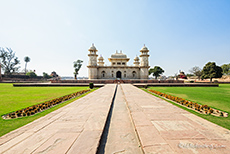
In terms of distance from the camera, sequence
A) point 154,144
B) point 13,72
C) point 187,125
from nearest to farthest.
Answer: point 154,144
point 187,125
point 13,72

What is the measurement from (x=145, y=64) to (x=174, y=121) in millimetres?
33453

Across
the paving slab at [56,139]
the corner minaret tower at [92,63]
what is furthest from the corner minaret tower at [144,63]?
the paving slab at [56,139]

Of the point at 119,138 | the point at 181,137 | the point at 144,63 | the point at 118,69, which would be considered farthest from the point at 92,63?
the point at 181,137

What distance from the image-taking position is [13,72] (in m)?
54.9

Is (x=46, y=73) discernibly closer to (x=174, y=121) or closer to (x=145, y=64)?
(x=145, y=64)

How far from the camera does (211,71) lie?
38.6 meters

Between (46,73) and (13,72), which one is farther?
(46,73)

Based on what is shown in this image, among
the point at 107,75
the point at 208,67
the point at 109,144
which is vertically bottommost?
the point at 109,144

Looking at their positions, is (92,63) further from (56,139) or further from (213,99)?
(56,139)

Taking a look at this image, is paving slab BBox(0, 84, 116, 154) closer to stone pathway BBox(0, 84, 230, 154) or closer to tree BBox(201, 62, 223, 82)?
stone pathway BBox(0, 84, 230, 154)

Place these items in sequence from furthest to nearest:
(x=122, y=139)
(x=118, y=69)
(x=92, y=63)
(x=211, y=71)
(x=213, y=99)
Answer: (x=211, y=71), (x=118, y=69), (x=92, y=63), (x=213, y=99), (x=122, y=139)

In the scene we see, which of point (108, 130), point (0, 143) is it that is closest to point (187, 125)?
point (108, 130)

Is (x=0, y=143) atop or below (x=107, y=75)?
below

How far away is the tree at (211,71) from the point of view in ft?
124
